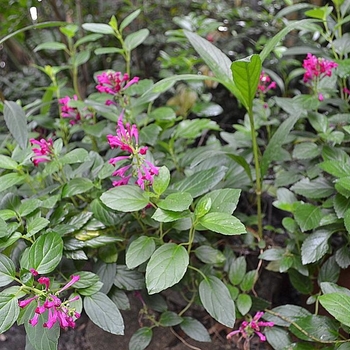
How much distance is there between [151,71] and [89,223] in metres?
1.28

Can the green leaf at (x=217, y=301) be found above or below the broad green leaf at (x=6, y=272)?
below

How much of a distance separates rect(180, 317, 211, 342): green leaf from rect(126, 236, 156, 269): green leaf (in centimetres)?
25

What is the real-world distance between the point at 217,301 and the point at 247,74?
41 cm

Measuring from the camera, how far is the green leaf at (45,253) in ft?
1.91

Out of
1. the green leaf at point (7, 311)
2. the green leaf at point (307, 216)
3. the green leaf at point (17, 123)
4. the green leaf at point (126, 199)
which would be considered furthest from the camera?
Answer: the green leaf at point (17, 123)

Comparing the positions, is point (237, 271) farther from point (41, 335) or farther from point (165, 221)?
point (41, 335)

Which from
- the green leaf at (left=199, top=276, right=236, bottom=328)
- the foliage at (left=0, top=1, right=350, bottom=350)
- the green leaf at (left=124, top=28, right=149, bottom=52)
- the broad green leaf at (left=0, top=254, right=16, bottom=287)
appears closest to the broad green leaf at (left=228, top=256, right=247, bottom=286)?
the foliage at (left=0, top=1, right=350, bottom=350)

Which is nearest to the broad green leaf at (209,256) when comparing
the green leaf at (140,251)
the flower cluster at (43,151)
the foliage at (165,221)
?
the foliage at (165,221)

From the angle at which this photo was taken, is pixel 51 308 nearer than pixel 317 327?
Yes

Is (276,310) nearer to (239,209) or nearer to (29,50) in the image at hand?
(239,209)

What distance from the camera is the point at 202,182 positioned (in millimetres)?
713

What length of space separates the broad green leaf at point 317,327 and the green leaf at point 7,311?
1.61 feet

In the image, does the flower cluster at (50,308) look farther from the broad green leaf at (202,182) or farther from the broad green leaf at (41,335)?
the broad green leaf at (202,182)

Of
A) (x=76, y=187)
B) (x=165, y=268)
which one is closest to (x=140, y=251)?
(x=165, y=268)
